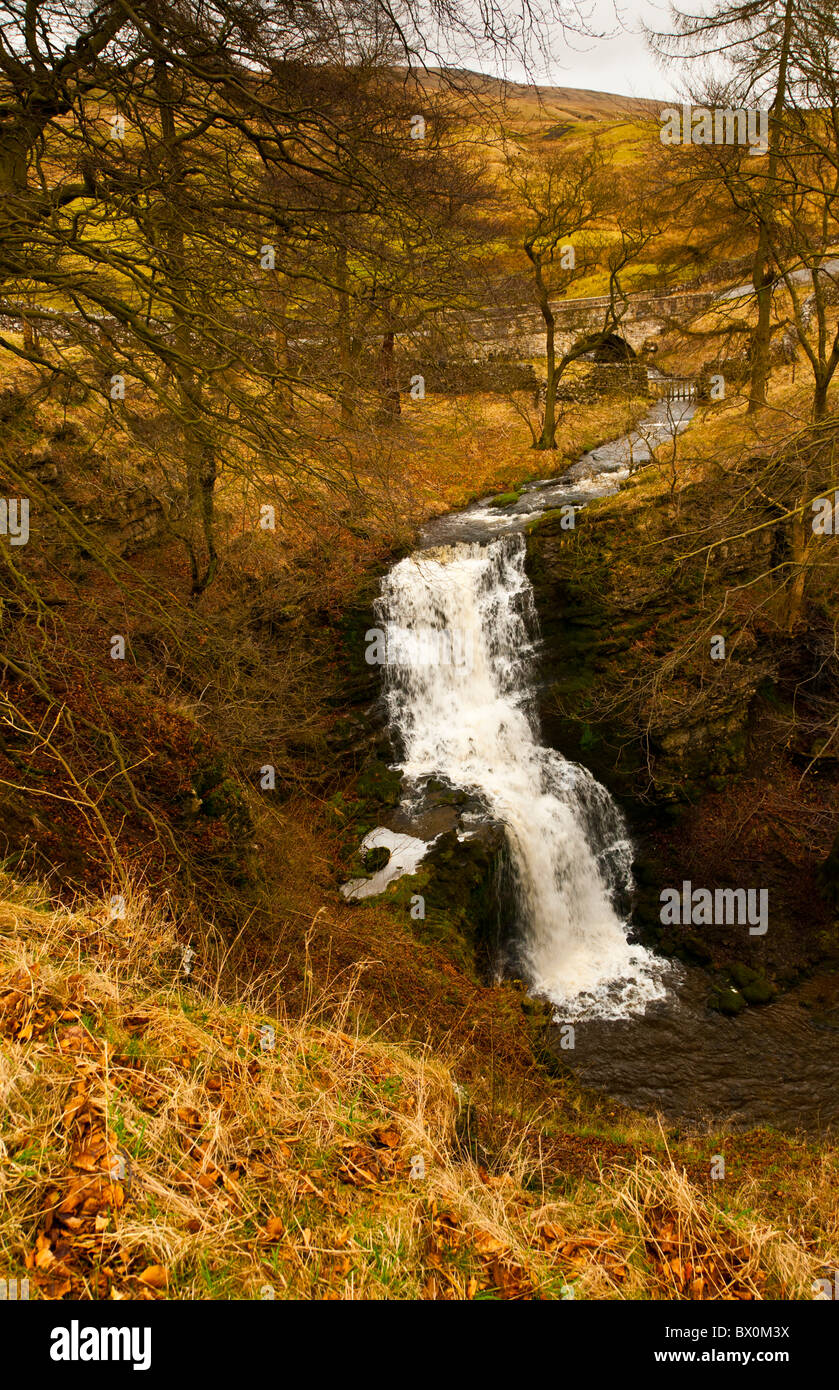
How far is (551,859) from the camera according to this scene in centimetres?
1136

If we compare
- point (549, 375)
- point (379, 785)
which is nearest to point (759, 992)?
point (379, 785)

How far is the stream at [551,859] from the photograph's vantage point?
8.69m

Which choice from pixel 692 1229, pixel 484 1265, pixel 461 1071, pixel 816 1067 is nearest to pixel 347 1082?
pixel 484 1265

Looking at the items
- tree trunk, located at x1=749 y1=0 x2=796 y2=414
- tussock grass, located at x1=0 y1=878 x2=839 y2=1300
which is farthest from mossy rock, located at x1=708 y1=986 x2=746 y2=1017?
tree trunk, located at x1=749 y1=0 x2=796 y2=414

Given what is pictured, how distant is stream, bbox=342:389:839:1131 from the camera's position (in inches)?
342

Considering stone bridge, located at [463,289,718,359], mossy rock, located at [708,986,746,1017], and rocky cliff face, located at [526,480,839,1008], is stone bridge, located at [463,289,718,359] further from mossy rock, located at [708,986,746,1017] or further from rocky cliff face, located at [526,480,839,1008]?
mossy rock, located at [708,986,746,1017]

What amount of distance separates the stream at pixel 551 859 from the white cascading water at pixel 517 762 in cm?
3

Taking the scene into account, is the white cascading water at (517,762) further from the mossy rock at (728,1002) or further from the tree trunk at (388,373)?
the tree trunk at (388,373)

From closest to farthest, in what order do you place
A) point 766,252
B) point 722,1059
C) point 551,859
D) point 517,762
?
point 722,1059 < point 551,859 < point 766,252 < point 517,762

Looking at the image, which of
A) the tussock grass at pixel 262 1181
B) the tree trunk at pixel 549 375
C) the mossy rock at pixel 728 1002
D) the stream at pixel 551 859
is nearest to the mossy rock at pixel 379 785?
the stream at pixel 551 859

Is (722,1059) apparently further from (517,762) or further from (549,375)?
(549,375)

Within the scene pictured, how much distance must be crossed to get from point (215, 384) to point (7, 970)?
326 cm

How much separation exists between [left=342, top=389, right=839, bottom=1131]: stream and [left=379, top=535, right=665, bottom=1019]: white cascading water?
0.08ft

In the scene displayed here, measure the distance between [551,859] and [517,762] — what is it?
1.81 metres
